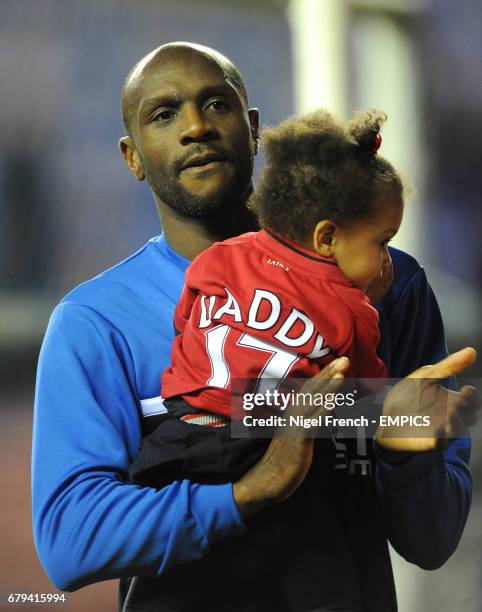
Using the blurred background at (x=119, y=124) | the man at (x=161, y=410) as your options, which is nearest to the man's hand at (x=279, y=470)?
the man at (x=161, y=410)

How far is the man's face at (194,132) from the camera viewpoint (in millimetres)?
720

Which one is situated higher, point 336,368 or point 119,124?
point 119,124

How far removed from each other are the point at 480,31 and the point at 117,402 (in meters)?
0.60

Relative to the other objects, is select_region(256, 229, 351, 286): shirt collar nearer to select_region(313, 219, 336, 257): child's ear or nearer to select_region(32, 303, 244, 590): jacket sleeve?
select_region(313, 219, 336, 257): child's ear

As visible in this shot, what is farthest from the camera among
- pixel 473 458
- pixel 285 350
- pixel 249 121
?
pixel 473 458

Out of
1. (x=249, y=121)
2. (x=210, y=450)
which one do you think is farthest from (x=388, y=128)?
(x=210, y=450)

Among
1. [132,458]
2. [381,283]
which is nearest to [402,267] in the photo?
[381,283]

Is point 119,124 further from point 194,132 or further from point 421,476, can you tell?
point 421,476

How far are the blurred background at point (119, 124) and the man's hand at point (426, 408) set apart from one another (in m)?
0.29

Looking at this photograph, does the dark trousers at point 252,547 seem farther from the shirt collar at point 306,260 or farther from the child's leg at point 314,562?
the shirt collar at point 306,260

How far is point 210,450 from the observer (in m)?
0.66

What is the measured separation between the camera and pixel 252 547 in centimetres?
67

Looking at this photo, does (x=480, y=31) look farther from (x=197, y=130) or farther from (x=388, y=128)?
(x=197, y=130)

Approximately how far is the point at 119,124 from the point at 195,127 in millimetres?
225
